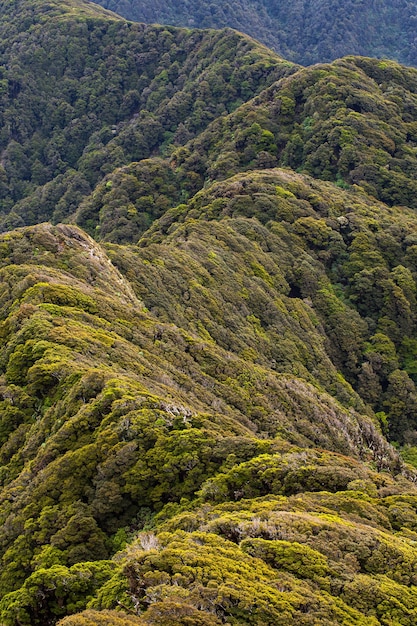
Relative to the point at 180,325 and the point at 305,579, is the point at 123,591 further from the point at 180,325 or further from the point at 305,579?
the point at 180,325

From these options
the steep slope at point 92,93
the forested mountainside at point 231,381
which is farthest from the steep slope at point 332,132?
the steep slope at point 92,93

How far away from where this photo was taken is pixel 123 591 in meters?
15.0

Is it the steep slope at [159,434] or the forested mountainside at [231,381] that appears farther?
the forested mountainside at [231,381]

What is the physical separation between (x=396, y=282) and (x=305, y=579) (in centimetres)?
5403

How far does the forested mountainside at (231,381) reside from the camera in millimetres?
16422

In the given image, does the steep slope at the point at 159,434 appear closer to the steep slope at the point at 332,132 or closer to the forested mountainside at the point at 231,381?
the forested mountainside at the point at 231,381

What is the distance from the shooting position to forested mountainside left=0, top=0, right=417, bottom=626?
16422mm

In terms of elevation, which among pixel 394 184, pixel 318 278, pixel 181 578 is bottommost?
pixel 318 278

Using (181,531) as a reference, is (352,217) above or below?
below

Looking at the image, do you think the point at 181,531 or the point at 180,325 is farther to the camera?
the point at 180,325

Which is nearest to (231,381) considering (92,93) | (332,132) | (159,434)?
(159,434)

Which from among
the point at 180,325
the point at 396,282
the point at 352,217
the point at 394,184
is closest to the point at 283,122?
the point at 394,184

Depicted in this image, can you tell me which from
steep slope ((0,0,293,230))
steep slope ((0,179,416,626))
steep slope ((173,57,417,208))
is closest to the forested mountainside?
steep slope ((0,179,416,626))

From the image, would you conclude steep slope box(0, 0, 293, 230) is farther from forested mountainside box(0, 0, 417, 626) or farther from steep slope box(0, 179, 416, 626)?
steep slope box(0, 179, 416, 626)
